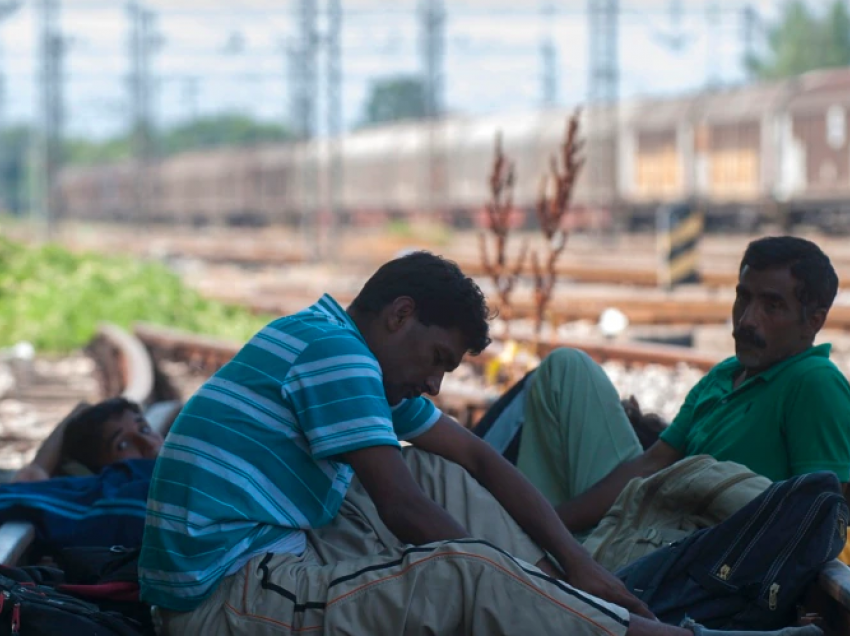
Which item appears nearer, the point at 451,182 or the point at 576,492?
the point at 576,492

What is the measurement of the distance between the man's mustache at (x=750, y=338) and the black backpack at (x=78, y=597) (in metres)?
1.63

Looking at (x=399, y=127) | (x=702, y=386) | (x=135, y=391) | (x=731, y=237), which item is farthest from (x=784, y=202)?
(x=702, y=386)

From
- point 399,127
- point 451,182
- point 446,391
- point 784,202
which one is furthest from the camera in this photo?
point 399,127

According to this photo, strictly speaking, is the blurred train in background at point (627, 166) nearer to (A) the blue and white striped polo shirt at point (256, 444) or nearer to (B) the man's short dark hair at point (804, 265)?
(B) the man's short dark hair at point (804, 265)

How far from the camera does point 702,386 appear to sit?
4008 millimetres

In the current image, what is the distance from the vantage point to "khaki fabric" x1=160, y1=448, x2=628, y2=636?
2.76 metres

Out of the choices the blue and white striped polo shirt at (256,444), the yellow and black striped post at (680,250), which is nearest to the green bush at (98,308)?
the yellow and black striped post at (680,250)

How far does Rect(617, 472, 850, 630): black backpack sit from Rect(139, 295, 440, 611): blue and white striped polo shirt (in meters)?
0.78

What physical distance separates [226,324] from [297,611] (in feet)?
37.5

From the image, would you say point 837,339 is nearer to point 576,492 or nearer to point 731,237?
point 576,492

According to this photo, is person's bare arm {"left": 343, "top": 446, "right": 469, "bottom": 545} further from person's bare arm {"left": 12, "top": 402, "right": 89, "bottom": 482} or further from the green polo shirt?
person's bare arm {"left": 12, "top": 402, "right": 89, "bottom": 482}

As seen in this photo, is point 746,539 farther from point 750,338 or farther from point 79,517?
point 79,517

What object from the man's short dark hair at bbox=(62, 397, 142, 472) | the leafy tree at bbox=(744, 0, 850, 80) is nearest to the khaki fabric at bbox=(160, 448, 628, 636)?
the man's short dark hair at bbox=(62, 397, 142, 472)

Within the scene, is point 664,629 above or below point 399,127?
below
